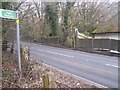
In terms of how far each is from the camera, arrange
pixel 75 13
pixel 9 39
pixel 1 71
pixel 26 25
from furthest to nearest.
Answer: pixel 75 13 < pixel 26 25 < pixel 9 39 < pixel 1 71

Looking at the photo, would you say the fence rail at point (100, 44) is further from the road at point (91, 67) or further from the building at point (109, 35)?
the road at point (91, 67)

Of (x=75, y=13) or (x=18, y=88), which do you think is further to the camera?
(x=75, y=13)

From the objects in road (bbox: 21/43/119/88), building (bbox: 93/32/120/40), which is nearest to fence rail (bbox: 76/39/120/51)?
building (bbox: 93/32/120/40)

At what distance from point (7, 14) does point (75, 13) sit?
75.5 feet

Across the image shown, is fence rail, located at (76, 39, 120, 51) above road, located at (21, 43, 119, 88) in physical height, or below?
above

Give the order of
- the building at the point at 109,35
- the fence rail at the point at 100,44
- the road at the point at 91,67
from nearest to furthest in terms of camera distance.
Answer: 1. the road at the point at 91,67
2. the fence rail at the point at 100,44
3. the building at the point at 109,35

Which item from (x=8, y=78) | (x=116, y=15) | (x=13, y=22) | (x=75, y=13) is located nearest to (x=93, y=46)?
(x=75, y=13)

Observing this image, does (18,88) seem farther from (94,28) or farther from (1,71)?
(94,28)

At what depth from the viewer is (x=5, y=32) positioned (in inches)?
328

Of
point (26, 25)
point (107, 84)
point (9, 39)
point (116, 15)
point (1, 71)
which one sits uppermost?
point (116, 15)

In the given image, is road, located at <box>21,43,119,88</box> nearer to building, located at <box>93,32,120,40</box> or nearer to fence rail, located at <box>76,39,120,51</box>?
fence rail, located at <box>76,39,120,51</box>

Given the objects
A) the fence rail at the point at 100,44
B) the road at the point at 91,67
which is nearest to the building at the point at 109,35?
the fence rail at the point at 100,44

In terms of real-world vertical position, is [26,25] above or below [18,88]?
above

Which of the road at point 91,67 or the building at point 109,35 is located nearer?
the road at point 91,67
